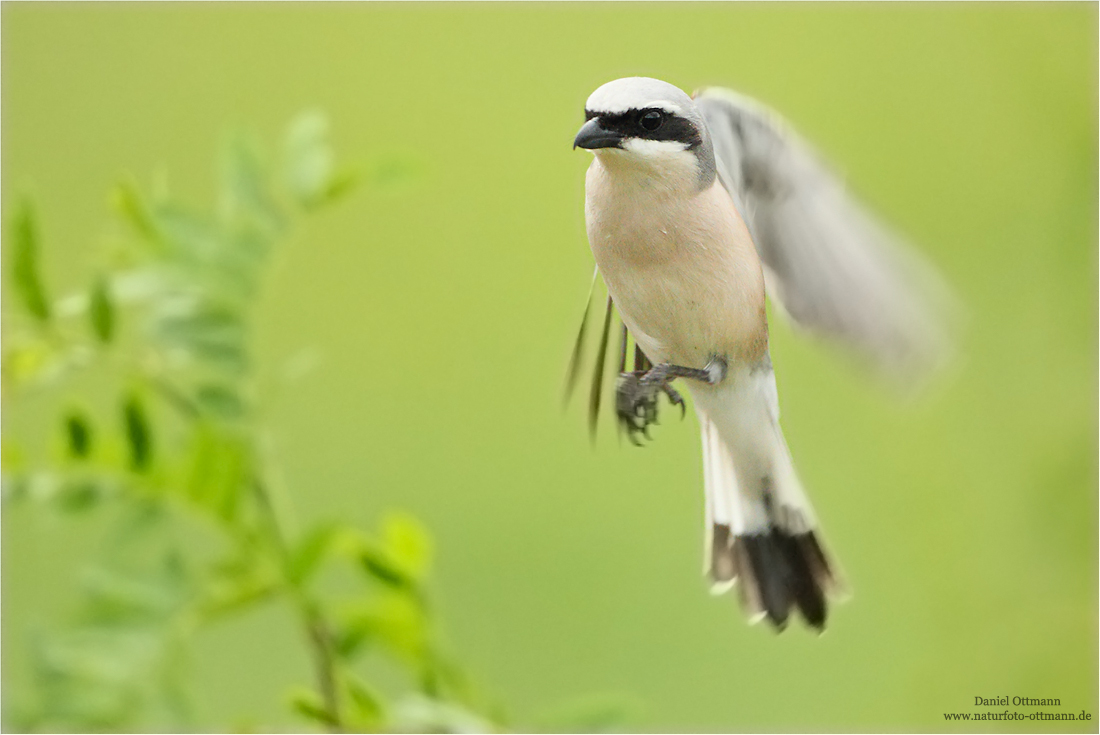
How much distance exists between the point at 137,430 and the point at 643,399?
0.28 meters

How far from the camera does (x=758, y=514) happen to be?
0.19m

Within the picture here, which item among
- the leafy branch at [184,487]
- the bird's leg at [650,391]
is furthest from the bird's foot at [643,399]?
the leafy branch at [184,487]

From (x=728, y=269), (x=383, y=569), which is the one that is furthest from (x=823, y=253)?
(x=383, y=569)

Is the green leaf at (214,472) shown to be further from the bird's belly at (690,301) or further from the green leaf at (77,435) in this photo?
the bird's belly at (690,301)

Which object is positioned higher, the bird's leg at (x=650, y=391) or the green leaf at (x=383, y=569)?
the bird's leg at (x=650, y=391)

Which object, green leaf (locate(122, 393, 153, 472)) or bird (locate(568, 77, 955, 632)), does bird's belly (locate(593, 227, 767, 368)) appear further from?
green leaf (locate(122, 393, 153, 472))

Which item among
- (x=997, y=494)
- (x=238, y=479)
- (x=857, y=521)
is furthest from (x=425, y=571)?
(x=997, y=494)

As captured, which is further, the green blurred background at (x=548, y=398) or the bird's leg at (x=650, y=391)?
the green blurred background at (x=548, y=398)

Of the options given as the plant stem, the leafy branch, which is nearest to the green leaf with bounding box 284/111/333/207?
the leafy branch

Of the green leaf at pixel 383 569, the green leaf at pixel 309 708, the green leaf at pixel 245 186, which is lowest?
the green leaf at pixel 309 708

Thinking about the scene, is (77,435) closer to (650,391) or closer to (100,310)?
(100,310)

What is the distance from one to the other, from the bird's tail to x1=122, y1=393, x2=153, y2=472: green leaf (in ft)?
0.86

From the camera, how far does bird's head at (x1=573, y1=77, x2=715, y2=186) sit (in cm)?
18

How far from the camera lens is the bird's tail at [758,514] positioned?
177 mm
